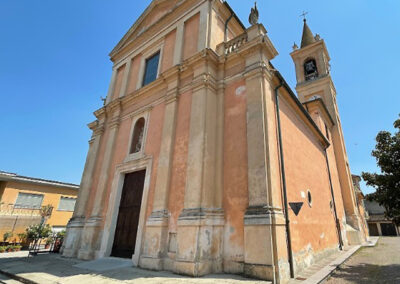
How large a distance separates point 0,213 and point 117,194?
12.8 metres

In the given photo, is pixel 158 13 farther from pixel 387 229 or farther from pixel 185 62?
pixel 387 229

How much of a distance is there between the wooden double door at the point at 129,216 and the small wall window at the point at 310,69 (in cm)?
1845

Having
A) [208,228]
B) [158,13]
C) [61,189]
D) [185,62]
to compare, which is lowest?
[208,228]

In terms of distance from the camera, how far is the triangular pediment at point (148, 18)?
11746 mm

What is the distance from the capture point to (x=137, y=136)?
9.81 meters

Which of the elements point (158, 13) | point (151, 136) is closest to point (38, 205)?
point (151, 136)

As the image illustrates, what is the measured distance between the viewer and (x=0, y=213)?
15547 mm

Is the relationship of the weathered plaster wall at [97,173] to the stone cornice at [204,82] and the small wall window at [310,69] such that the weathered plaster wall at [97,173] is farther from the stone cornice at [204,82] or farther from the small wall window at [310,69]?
the small wall window at [310,69]

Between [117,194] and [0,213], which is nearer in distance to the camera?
[117,194]

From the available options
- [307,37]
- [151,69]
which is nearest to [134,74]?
[151,69]

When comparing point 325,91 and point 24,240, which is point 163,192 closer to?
point 24,240

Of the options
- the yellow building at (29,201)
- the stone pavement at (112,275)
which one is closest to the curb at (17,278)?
the stone pavement at (112,275)

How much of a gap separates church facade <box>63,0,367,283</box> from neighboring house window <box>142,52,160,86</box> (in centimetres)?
7

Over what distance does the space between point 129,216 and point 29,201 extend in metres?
13.9
